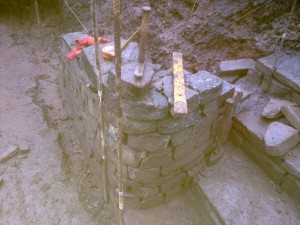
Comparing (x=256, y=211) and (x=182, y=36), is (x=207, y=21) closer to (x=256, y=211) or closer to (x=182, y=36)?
(x=182, y=36)

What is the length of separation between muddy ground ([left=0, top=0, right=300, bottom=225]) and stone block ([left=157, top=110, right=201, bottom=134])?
1.64 metres

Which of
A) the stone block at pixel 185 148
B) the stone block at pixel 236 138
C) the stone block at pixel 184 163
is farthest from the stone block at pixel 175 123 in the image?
the stone block at pixel 236 138

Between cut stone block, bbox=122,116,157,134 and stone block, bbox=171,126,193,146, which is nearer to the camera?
cut stone block, bbox=122,116,157,134

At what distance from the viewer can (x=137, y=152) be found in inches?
108

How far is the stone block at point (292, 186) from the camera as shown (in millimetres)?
2935

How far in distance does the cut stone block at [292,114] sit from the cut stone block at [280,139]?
0.24 feet

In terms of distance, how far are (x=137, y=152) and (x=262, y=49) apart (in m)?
2.53

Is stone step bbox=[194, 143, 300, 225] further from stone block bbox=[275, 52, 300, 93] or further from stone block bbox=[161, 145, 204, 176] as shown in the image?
stone block bbox=[275, 52, 300, 93]

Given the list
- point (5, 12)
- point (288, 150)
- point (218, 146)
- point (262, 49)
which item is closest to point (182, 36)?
point (262, 49)

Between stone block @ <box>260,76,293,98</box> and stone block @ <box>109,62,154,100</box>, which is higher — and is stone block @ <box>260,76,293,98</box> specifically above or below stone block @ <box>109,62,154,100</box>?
below

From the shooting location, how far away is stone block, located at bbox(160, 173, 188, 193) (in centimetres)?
319

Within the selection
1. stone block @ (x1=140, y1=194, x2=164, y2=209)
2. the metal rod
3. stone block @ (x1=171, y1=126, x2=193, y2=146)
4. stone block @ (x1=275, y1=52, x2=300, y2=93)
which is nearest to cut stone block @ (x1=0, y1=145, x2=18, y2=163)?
stone block @ (x1=140, y1=194, x2=164, y2=209)

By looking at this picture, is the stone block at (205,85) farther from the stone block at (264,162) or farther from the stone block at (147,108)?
the stone block at (264,162)

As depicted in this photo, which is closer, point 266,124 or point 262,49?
point 266,124
